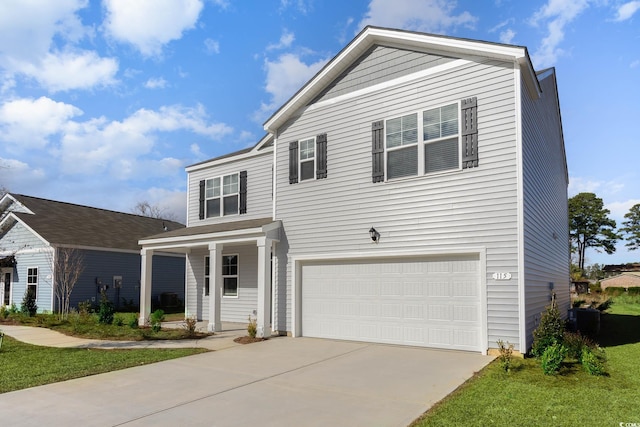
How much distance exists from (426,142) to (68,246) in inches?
691

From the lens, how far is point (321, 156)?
12.2 m

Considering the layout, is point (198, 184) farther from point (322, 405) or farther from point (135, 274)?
point (322, 405)

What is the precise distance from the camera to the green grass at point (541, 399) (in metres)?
5.15

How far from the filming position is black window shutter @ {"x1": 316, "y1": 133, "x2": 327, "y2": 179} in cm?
1206

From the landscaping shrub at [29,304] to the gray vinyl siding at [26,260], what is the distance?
0.54ft

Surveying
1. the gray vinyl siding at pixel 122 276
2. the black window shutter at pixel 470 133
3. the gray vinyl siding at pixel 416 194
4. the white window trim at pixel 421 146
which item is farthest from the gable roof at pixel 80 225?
the black window shutter at pixel 470 133

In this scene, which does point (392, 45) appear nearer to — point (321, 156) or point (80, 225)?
point (321, 156)

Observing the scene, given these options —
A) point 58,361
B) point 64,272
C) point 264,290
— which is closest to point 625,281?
point 264,290

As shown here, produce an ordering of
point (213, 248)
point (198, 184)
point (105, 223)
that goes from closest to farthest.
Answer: point (213, 248) → point (198, 184) → point (105, 223)

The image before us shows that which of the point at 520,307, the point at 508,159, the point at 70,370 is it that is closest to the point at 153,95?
the point at 70,370

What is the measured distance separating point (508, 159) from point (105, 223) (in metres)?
23.1

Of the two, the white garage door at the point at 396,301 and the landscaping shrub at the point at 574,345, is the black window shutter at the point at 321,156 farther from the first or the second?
the landscaping shrub at the point at 574,345

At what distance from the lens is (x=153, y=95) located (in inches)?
498

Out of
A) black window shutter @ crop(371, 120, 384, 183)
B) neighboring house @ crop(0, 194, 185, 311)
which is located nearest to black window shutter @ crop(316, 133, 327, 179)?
black window shutter @ crop(371, 120, 384, 183)
